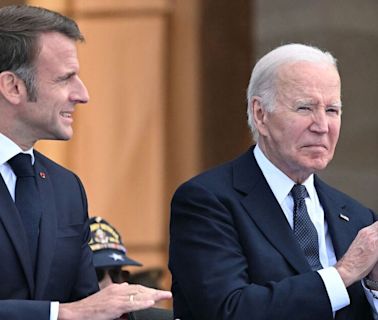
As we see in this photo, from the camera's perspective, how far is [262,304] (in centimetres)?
511

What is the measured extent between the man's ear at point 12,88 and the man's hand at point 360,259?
1.28 metres

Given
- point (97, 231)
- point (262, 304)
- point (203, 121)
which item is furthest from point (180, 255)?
point (203, 121)

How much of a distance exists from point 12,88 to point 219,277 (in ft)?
3.32

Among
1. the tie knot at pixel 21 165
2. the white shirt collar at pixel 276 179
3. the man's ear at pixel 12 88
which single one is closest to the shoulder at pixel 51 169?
the tie knot at pixel 21 165

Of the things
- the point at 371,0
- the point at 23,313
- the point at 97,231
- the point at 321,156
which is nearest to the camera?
the point at 23,313

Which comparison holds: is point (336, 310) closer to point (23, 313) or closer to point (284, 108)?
point (284, 108)

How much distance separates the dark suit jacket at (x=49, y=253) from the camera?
5.12 metres

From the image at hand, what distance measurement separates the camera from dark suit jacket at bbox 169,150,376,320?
5.14 m

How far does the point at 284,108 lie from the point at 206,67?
4.78m

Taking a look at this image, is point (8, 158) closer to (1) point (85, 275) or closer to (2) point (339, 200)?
(1) point (85, 275)

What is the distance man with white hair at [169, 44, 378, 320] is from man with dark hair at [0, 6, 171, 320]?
0.39 meters

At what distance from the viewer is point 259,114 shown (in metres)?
5.55

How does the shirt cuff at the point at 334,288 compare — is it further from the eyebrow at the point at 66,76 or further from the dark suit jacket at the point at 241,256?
the eyebrow at the point at 66,76

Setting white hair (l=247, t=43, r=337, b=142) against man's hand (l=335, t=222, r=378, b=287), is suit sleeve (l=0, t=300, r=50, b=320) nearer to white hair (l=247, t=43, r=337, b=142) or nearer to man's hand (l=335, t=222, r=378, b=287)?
man's hand (l=335, t=222, r=378, b=287)
